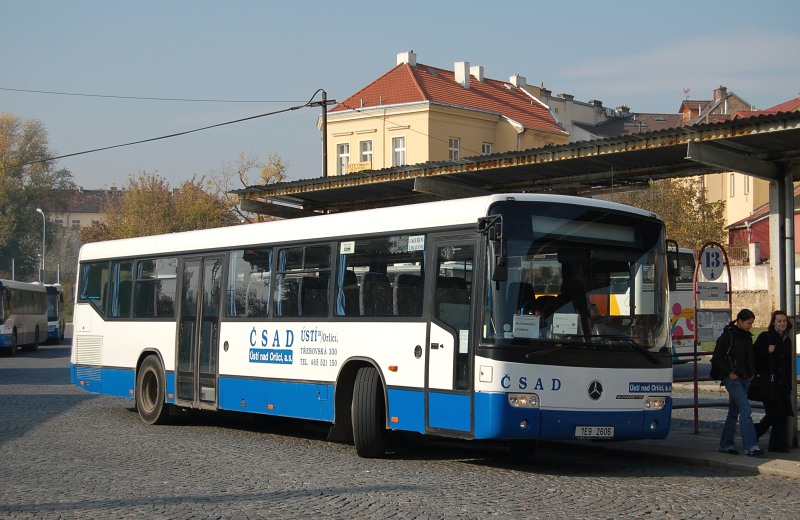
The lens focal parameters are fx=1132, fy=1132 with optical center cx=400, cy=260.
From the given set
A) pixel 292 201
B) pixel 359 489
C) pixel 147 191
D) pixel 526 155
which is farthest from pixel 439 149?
pixel 359 489

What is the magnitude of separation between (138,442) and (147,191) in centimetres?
7663

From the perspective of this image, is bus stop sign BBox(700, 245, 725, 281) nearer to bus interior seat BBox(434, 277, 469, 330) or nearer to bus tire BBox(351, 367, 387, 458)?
bus interior seat BBox(434, 277, 469, 330)

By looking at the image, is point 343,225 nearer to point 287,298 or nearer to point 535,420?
point 287,298

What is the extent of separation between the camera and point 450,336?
12.4 metres

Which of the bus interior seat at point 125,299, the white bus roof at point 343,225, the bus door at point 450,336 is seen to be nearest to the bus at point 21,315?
the white bus roof at point 343,225

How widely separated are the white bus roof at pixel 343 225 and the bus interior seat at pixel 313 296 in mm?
597

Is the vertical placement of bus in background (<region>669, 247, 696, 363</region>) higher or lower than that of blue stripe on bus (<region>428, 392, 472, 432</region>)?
higher

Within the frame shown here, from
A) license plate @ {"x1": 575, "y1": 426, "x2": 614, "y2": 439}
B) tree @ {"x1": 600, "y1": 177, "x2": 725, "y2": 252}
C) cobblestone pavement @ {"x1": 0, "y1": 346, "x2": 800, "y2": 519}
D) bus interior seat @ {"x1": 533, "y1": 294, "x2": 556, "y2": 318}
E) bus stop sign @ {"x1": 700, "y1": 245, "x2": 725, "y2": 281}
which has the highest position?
tree @ {"x1": 600, "y1": 177, "x2": 725, "y2": 252}

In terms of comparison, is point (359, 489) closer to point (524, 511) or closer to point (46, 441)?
point (524, 511)

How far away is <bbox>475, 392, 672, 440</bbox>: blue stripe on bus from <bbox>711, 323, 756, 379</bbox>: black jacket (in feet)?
5.40

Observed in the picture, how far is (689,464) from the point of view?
13.3 meters

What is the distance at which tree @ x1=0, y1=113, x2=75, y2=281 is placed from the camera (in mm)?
110875

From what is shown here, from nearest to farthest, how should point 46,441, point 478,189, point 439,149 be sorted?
1. point 46,441
2. point 478,189
3. point 439,149

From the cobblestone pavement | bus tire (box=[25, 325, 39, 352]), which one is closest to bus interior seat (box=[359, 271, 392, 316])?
the cobblestone pavement
